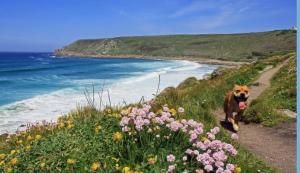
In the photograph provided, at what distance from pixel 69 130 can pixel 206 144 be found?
2.00m

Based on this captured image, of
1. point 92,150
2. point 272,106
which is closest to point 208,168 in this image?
point 92,150

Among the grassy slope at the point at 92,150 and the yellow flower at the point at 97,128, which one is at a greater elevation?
the yellow flower at the point at 97,128

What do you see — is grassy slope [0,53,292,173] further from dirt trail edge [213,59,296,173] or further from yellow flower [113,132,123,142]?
dirt trail edge [213,59,296,173]

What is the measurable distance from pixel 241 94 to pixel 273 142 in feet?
4.44

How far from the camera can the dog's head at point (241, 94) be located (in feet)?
32.2

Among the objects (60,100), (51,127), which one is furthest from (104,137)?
(60,100)

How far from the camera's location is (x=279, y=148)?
336 inches

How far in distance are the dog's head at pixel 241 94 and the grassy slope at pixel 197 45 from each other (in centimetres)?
8243

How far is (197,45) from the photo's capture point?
14112 cm

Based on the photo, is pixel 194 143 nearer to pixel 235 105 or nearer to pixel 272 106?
pixel 235 105

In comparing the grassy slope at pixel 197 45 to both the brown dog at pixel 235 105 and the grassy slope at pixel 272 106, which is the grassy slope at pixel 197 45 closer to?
the grassy slope at pixel 272 106

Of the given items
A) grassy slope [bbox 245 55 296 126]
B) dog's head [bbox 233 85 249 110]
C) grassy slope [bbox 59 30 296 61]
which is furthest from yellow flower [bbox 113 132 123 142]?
grassy slope [bbox 59 30 296 61]

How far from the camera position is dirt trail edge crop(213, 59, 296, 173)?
758 cm

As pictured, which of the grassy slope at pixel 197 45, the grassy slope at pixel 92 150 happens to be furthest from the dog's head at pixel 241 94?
the grassy slope at pixel 197 45
